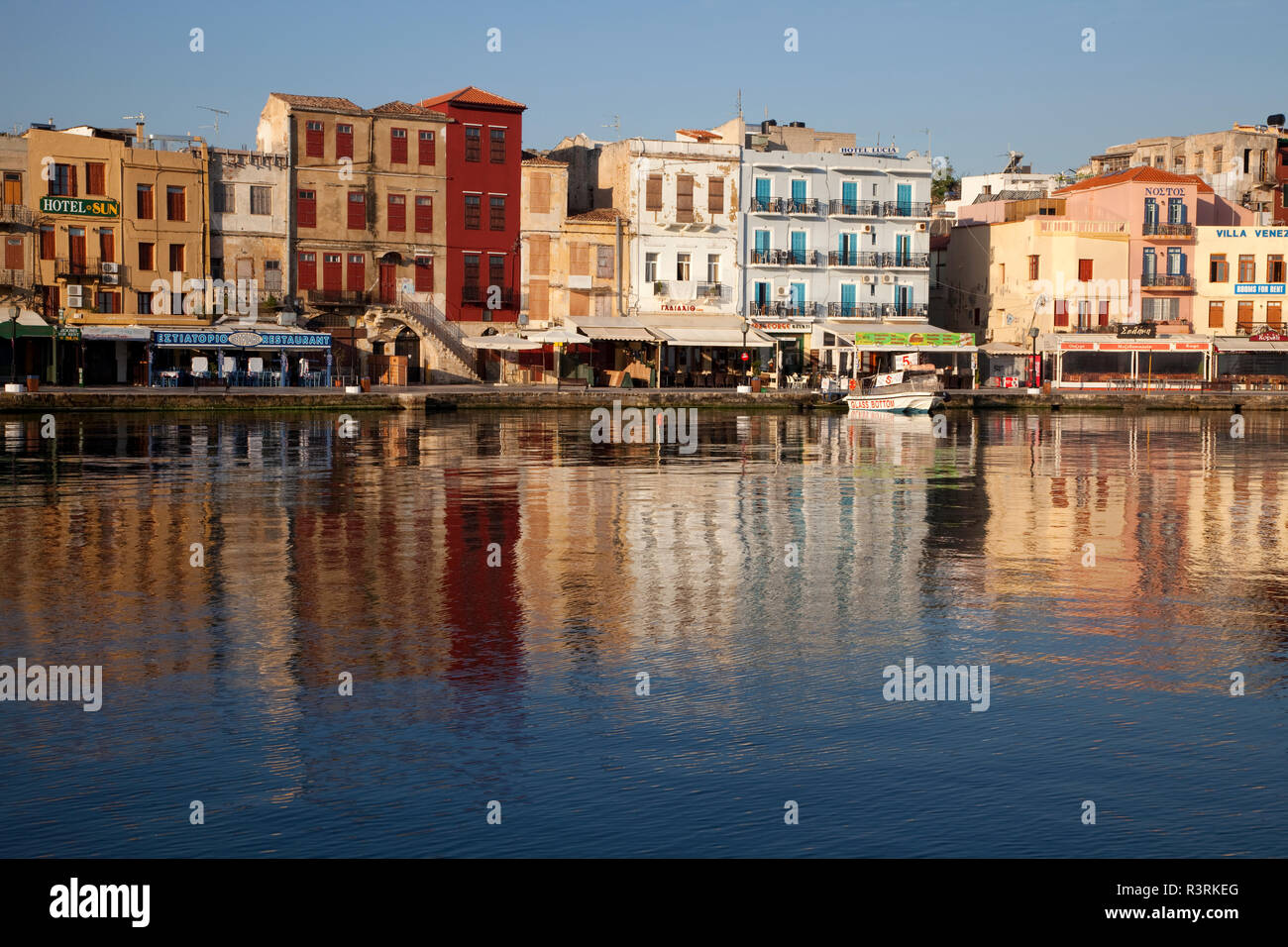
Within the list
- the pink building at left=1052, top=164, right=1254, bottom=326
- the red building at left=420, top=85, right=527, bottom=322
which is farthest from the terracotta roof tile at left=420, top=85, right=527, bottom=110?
the pink building at left=1052, top=164, right=1254, bottom=326

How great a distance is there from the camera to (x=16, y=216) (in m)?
57.3

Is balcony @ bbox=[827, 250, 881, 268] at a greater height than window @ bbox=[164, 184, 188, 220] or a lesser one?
lesser

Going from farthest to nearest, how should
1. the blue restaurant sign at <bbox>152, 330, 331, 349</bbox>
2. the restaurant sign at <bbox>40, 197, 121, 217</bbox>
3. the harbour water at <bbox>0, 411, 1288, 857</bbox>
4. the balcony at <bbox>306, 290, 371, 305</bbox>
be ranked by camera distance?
the balcony at <bbox>306, 290, 371, 305</bbox>
the restaurant sign at <bbox>40, 197, 121, 217</bbox>
the blue restaurant sign at <bbox>152, 330, 331, 349</bbox>
the harbour water at <bbox>0, 411, 1288, 857</bbox>

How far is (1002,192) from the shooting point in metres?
85.9

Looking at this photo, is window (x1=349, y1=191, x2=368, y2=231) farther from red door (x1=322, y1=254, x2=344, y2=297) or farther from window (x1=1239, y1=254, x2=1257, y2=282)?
window (x1=1239, y1=254, x2=1257, y2=282)

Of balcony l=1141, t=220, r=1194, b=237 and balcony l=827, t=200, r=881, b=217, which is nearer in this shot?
balcony l=827, t=200, r=881, b=217

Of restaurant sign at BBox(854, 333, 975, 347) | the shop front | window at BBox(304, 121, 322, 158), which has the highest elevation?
window at BBox(304, 121, 322, 158)

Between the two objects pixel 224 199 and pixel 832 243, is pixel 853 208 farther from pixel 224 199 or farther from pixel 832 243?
pixel 224 199

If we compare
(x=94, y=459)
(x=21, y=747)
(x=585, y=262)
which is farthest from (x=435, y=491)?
(x=585, y=262)

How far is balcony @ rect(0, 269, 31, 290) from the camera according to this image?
57312 mm

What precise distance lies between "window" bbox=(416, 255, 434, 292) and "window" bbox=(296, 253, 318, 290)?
4.41 m

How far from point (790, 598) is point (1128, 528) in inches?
342
